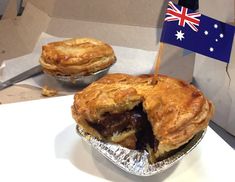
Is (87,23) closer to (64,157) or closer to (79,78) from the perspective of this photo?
(79,78)

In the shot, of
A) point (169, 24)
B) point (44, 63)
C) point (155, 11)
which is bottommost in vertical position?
point (44, 63)

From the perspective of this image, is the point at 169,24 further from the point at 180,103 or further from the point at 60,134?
the point at 60,134

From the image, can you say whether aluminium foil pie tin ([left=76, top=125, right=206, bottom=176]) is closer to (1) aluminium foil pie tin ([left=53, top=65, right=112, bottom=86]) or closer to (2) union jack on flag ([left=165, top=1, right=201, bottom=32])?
(2) union jack on flag ([left=165, top=1, right=201, bottom=32])

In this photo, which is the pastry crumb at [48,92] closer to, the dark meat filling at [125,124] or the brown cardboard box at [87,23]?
the brown cardboard box at [87,23]

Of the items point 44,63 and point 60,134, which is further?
point 44,63

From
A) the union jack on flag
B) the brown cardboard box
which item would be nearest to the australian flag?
the union jack on flag

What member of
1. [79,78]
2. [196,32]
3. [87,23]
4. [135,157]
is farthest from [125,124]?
[87,23]

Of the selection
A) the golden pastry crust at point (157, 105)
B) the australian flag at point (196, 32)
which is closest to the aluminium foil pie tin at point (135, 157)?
the golden pastry crust at point (157, 105)

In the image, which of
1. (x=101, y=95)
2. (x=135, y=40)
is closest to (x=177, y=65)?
(x=135, y=40)
